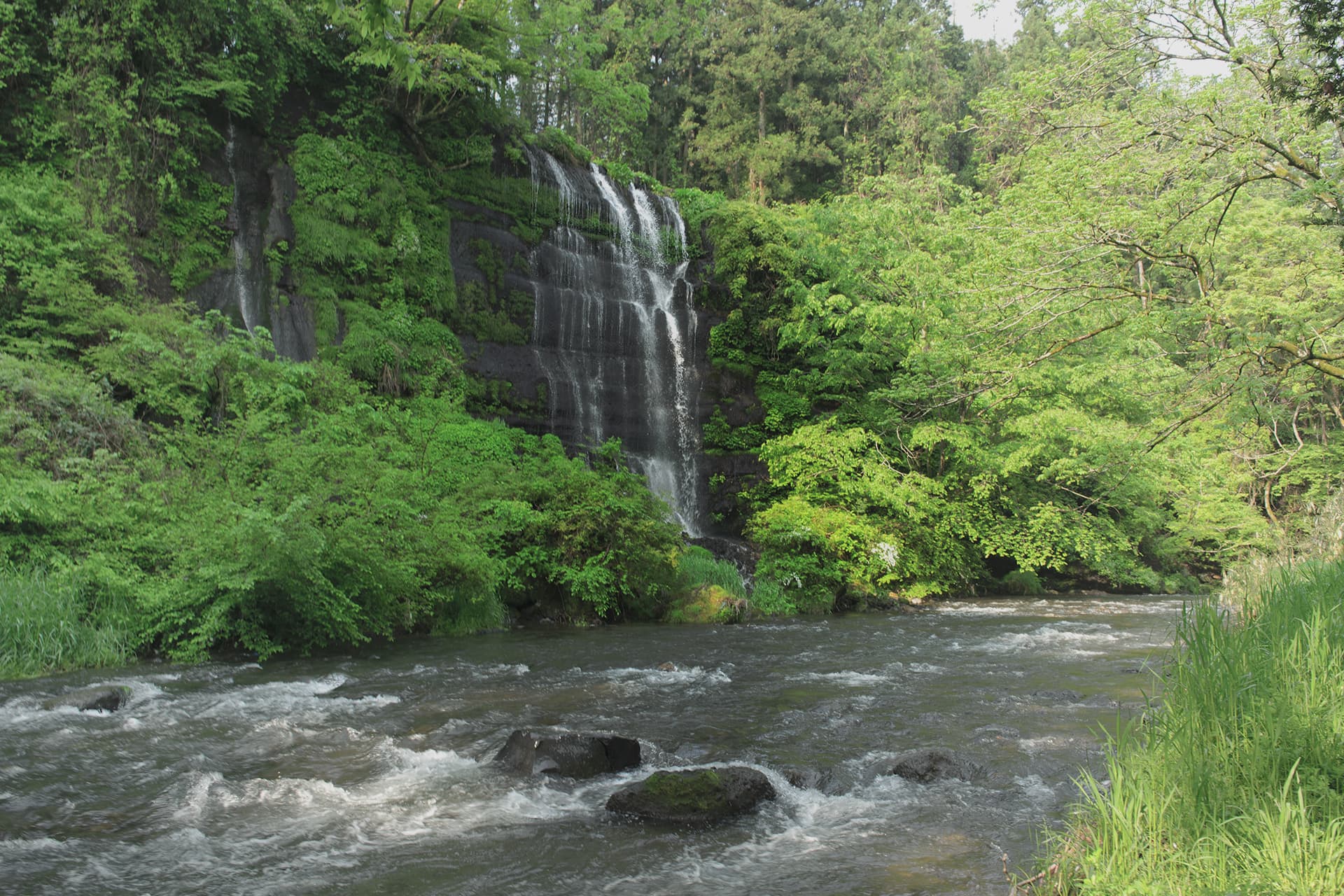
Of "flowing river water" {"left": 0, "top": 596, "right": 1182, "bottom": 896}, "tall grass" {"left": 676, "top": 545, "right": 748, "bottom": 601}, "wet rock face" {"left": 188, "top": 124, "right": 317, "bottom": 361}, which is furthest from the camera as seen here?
"wet rock face" {"left": 188, "top": 124, "right": 317, "bottom": 361}

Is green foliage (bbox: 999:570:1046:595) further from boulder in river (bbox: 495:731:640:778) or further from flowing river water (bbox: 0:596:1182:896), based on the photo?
boulder in river (bbox: 495:731:640:778)

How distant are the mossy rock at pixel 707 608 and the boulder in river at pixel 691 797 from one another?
8.71 meters

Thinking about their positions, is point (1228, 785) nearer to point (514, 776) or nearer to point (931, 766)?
point (931, 766)

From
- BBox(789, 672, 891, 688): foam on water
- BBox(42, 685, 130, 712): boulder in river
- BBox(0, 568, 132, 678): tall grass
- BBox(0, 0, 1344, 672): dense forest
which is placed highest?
BBox(0, 0, 1344, 672): dense forest

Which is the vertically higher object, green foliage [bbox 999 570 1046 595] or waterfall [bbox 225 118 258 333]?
waterfall [bbox 225 118 258 333]

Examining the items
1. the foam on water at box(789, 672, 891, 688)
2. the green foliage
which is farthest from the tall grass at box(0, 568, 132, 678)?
the green foliage

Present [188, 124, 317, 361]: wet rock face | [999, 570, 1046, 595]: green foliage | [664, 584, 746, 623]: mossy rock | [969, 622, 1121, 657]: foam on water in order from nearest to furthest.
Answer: [969, 622, 1121, 657]: foam on water → [664, 584, 746, 623]: mossy rock → [188, 124, 317, 361]: wet rock face → [999, 570, 1046, 595]: green foliage

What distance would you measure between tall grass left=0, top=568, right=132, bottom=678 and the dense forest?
0.04m

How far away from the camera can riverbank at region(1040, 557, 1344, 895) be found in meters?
2.83

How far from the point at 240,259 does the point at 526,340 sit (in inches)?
240

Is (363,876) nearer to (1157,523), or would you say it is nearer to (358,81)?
(358,81)

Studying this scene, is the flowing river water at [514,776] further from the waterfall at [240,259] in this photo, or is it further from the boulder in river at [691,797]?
the waterfall at [240,259]

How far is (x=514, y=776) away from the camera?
5.73m

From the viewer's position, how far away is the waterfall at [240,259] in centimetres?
1592
